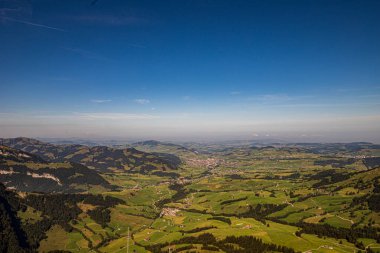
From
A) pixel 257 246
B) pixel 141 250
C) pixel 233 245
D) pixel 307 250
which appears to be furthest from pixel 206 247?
pixel 307 250

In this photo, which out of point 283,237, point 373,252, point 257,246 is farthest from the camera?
point 283,237

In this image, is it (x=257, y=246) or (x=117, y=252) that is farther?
(x=117, y=252)

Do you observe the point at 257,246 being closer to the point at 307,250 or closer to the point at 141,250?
the point at 307,250

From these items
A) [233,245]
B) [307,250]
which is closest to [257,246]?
[233,245]

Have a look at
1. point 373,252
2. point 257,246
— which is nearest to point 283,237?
point 257,246

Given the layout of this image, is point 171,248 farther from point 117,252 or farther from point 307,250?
point 307,250

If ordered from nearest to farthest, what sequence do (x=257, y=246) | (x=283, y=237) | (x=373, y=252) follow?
(x=373, y=252)
(x=257, y=246)
(x=283, y=237)

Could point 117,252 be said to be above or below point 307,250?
below

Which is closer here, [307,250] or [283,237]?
[307,250]

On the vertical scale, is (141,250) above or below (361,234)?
below
